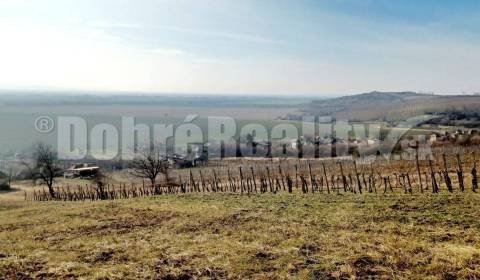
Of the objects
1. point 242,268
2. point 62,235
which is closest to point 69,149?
point 62,235

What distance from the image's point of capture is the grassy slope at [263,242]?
8.96 m

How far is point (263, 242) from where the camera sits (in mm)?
11328

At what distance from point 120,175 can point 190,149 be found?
33.1 meters

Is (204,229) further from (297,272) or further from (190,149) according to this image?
(190,149)

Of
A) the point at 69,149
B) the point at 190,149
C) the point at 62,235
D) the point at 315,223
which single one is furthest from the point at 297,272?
the point at 69,149

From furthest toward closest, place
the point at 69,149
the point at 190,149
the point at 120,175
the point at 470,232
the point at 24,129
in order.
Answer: the point at 24,129 → the point at 69,149 → the point at 190,149 → the point at 120,175 → the point at 470,232

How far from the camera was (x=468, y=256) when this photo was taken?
926 centimetres

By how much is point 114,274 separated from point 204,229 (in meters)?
5.10

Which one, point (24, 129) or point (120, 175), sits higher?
point (24, 129)

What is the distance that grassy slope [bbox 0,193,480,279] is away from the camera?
8.96 metres

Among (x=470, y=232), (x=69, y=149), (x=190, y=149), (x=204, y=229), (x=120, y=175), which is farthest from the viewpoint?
(x=69, y=149)

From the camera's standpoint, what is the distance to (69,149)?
111 metres

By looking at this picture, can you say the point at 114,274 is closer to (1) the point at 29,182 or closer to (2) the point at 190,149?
(1) the point at 29,182

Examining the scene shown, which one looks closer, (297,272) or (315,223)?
(297,272)
